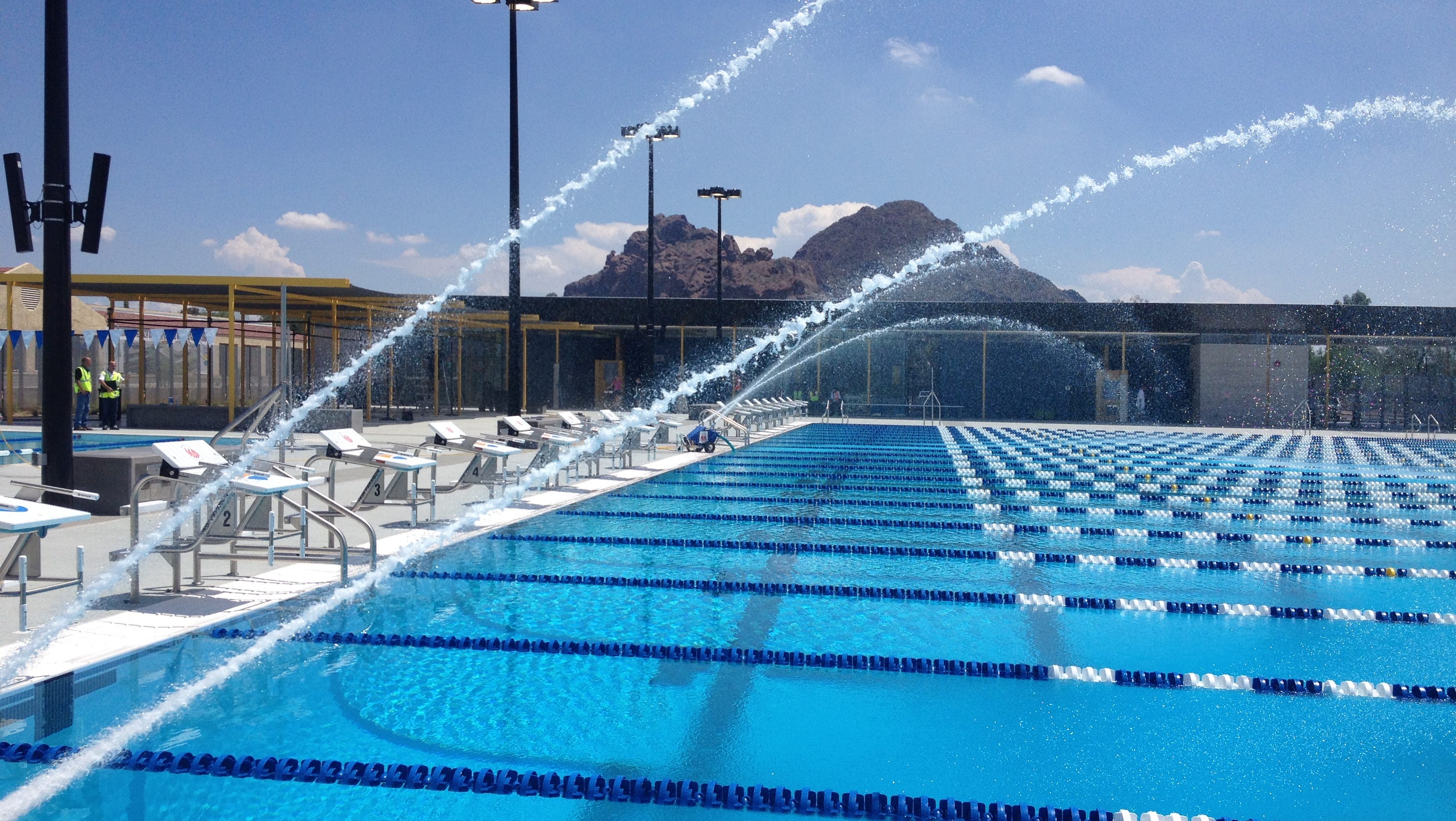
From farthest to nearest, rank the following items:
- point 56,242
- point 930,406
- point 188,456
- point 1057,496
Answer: point 930,406 < point 1057,496 < point 56,242 < point 188,456

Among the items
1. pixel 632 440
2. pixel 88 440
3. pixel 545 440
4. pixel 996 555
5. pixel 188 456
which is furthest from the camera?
pixel 88 440

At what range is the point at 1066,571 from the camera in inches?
291

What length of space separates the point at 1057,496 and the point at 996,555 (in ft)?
14.2

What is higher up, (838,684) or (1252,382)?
(1252,382)

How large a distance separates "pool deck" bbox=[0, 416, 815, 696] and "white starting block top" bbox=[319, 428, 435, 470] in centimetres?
50

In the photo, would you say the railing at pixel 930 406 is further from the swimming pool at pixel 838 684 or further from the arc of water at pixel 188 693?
the arc of water at pixel 188 693

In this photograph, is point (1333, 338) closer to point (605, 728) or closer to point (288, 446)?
point (288, 446)

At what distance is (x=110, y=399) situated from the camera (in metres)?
18.5

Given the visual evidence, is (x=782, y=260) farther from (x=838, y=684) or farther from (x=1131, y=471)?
(x=838, y=684)

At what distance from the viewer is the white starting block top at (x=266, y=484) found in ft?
17.6

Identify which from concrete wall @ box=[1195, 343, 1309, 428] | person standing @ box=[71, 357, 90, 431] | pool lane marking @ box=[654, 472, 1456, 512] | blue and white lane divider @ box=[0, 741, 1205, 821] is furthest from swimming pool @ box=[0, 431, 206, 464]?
concrete wall @ box=[1195, 343, 1309, 428]

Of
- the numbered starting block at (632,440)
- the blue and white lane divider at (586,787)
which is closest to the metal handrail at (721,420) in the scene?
the numbered starting block at (632,440)

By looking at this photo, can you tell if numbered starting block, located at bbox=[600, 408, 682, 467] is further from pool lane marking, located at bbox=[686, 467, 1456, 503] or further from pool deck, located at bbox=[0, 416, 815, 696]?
pool deck, located at bbox=[0, 416, 815, 696]

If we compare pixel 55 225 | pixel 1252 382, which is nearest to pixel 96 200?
pixel 55 225
